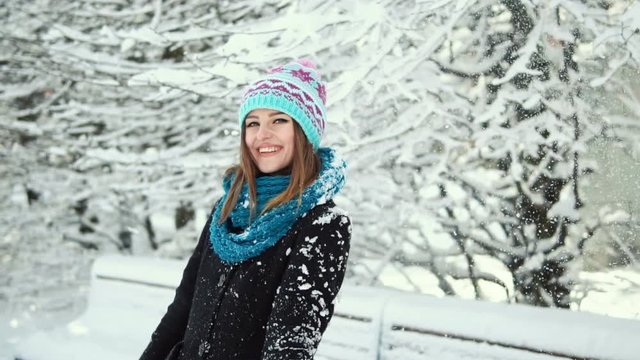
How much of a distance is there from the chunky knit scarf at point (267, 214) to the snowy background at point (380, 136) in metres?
2.00

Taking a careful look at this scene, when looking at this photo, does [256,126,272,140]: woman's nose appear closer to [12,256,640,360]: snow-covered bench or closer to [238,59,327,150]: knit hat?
[238,59,327,150]: knit hat

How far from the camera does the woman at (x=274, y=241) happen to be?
5.01 ft

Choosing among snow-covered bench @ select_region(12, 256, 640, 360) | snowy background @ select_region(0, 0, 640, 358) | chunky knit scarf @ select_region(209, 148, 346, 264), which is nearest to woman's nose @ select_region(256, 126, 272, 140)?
chunky knit scarf @ select_region(209, 148, 346, 264)

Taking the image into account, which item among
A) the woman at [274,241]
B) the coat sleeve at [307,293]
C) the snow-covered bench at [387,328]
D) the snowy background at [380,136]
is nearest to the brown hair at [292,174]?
the woman at [274,241]

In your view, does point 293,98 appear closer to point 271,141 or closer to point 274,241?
point 271,141

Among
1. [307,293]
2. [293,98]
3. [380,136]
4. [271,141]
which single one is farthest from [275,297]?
[380,136]

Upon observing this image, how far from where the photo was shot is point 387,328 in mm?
3262

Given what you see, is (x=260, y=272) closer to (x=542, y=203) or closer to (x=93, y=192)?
(x=542, y=203)

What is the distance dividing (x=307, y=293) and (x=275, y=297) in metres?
0.11

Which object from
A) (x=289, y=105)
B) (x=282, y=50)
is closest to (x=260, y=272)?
(x=289, y=105)

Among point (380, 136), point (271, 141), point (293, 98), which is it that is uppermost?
point (380, 136)

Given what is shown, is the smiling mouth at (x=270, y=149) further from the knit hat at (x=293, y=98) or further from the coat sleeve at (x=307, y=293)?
the coat sleeve at (x=307, y=293)

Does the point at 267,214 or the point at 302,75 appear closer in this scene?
the point at 267,214

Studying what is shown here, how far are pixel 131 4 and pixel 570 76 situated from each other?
510 cm
